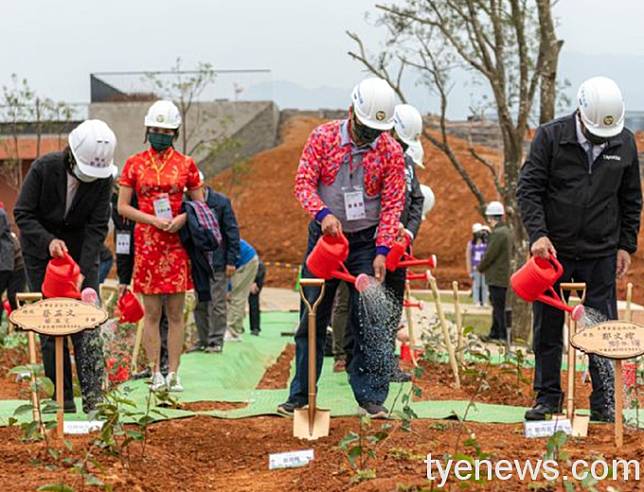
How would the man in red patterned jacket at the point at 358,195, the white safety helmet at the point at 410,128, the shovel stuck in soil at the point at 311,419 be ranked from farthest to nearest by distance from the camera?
1. the white safety helmet at the point at 410,128
2. the man in red patterned jacket at the point at 358,195
3. the shovel stuck in soil at the point at 311,419

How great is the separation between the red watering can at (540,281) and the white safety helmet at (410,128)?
103 inches

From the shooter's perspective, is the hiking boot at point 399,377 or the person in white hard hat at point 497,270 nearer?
the hiking boot at point 399,377

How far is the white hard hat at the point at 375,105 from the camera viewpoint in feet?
20.7

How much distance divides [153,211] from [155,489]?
3.13m

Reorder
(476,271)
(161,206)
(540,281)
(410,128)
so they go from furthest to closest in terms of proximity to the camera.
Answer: (476,271) < (410,128) < (161,206) < (540,281)

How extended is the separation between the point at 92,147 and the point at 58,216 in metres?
0.45

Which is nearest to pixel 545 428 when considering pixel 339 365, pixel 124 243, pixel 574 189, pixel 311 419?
pixel 311 419

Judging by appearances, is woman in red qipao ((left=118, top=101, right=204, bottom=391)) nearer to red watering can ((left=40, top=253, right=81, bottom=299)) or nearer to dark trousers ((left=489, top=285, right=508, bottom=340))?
red watering can ((left=40, top=253, right=81, bottom=299))

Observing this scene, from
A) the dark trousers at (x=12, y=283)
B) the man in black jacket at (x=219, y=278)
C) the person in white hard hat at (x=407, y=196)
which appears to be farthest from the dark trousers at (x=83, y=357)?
the dark trousers at (x=12, y=283)

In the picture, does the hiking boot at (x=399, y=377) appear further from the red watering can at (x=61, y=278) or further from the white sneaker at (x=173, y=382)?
the red watering can at (x=61, y=278)

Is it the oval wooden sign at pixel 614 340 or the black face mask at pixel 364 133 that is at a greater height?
the black face mask at pixel 364 133

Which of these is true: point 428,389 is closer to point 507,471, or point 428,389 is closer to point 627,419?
point 627,419

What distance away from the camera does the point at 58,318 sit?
18.7 feet

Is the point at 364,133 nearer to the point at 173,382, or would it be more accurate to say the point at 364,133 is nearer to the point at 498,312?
the point at 173,382
